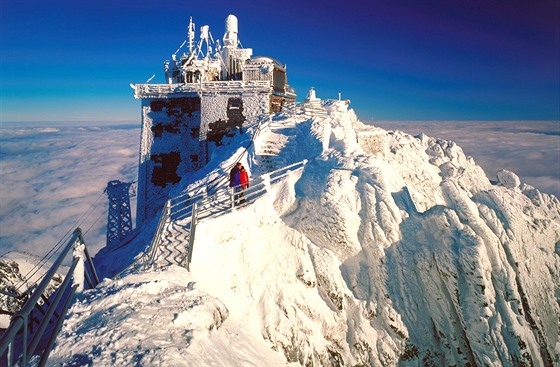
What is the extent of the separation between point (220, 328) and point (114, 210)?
73.4ft

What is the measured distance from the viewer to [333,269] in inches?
546

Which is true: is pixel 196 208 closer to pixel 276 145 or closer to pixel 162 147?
pixel 276 145

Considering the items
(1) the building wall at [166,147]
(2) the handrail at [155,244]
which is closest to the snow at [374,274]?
(2) the handrail at [155,244]

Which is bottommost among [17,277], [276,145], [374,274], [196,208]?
[17,277]

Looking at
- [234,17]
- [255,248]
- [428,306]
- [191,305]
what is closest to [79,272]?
[191,305]

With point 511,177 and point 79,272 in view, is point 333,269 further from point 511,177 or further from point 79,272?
point 511,177

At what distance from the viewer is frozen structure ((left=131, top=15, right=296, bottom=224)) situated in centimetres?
2741

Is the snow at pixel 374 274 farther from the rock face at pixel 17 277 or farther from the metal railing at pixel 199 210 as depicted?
the rock face at pixel 17 277

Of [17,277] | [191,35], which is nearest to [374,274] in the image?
[17,277]

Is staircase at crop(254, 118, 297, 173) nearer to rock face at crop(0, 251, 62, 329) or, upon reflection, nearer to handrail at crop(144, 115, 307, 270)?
handrail at crop(144, 115, 307, 270)

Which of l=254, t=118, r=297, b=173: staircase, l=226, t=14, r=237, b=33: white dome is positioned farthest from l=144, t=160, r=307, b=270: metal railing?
l=226, t=14, r=237, b=33: white dome

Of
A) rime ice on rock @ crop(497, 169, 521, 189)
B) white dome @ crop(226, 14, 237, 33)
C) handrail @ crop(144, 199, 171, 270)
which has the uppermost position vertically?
A: white dome @ crop(226, 14, 237, 33)

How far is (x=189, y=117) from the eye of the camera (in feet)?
94.9

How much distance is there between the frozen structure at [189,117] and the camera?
27.4 meters
